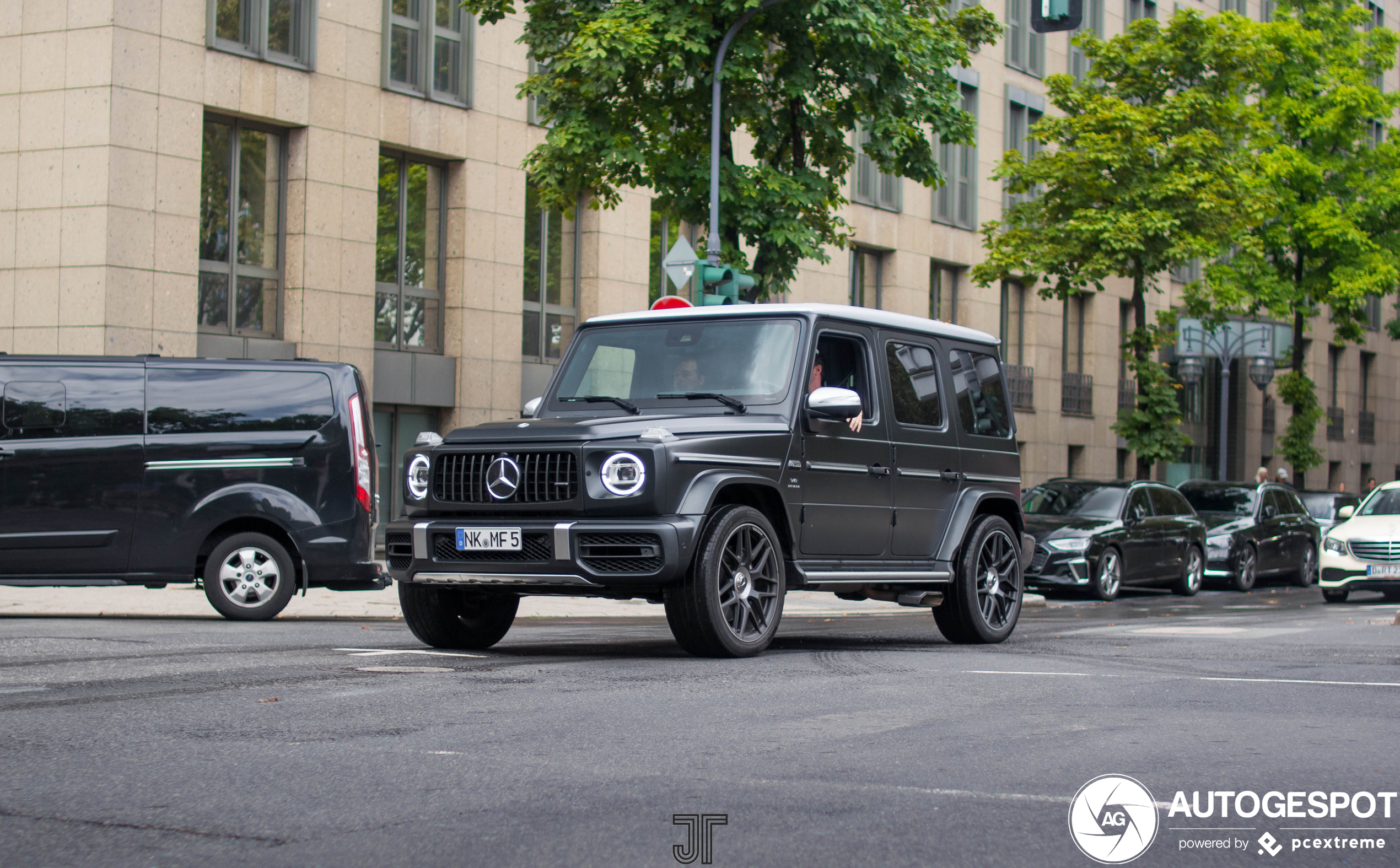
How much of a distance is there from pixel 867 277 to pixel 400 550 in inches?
1044

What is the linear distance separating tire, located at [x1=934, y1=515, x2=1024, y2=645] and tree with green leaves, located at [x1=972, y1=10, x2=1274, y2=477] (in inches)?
628

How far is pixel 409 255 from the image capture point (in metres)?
24.1

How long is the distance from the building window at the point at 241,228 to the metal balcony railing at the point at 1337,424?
40.9 m

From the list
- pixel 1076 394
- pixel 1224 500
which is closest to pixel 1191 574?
pixel 1224 500

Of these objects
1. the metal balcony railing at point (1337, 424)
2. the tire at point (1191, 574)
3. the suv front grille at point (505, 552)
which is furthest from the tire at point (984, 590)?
the metal balcony railing at point (1337, 424)

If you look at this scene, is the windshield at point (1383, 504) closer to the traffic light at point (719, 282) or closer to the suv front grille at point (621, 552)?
the traffic light at point (719, 282)

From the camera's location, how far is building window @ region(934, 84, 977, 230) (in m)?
36.7

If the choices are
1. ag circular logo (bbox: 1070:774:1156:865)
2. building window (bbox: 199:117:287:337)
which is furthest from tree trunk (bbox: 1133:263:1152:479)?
ag circular logo (bbox: 1070:774:1156:865)

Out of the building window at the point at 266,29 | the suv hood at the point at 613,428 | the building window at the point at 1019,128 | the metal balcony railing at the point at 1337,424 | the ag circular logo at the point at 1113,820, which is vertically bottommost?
the ag circular logo at the point at 1113,820

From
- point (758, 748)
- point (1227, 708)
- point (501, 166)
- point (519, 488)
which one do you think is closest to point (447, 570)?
point (519, 488)

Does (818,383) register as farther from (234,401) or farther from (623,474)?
(234,401)

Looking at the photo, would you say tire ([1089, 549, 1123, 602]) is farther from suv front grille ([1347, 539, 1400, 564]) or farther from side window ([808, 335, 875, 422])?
side window ([808, 335, 875, 422])

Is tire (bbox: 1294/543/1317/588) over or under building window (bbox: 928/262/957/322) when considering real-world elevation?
under

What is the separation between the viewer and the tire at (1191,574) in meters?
22.1
